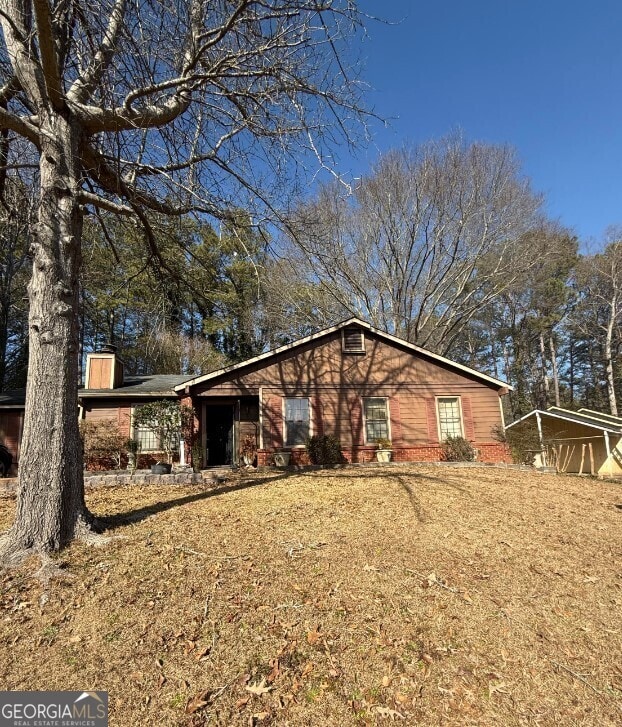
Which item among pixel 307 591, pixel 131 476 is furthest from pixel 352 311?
pixel 307 591

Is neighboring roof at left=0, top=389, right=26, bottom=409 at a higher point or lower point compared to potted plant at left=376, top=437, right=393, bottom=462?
higher

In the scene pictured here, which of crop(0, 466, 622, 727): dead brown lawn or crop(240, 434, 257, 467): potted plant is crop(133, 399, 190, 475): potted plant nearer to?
crop(240, 434, 257, 467): potted plant

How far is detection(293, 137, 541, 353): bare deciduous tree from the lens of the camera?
17891 millimetres

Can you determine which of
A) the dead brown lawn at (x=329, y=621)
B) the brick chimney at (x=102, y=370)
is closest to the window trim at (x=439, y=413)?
the dead brown lawn at (x=329, y=621)

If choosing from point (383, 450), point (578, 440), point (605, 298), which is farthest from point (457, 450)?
point (605, 298)

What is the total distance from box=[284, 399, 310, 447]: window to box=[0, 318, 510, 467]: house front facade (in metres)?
0.03

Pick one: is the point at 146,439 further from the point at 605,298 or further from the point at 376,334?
the point at 605,298

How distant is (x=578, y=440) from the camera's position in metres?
15.3

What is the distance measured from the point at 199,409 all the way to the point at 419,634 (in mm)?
11584

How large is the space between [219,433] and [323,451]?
3.94m

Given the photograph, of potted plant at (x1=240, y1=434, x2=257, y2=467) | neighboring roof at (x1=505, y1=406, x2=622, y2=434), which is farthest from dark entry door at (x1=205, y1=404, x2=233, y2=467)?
neighboring roof at (x1=505, y1=406, x2=622, y2=434)

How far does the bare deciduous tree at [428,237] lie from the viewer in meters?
17.9

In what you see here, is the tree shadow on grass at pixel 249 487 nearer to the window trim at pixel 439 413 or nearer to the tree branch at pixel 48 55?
the window trim at pixel 439 413

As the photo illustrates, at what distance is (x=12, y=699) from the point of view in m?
2.68
